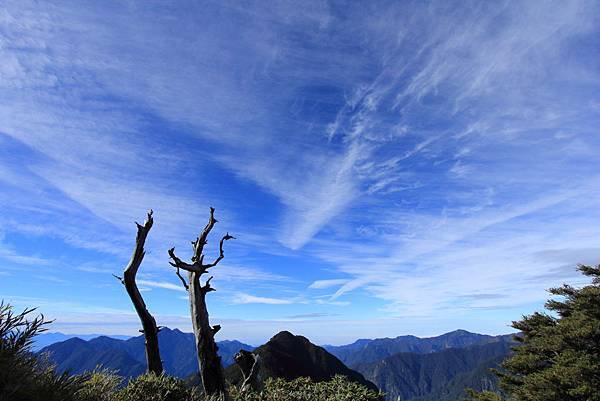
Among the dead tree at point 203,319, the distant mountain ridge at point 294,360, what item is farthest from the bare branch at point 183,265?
the distant mountain ridge at point 294,360

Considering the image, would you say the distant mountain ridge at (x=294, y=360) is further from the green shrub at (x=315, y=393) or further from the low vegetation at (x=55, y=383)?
the low vegetation at (x=55, y=383)

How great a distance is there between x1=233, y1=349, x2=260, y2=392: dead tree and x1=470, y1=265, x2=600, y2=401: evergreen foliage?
22138mm

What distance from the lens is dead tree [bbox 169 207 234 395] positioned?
545 inches

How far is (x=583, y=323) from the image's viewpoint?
2802cm

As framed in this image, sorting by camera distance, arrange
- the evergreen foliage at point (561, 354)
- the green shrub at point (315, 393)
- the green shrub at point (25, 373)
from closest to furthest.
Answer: the green shrub at point (25, 373) → the green shrub at point (315, 393) → the evergreen foliage at point (561, 354)

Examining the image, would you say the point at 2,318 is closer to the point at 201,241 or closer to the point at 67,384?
the point at 67,384

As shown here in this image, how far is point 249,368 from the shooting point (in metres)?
14.4

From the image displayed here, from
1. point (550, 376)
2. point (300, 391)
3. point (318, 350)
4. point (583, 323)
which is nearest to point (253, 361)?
point (300, 391)

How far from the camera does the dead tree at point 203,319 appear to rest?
13852 millimetres

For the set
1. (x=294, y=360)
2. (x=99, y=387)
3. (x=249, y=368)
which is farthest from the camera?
(x=294, y=360)

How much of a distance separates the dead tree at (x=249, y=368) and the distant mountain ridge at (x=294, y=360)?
12881cm

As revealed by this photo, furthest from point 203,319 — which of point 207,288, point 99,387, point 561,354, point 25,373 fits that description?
point 561,354

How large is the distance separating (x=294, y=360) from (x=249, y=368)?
507 ft

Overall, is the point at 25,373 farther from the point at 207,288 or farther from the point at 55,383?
the point at 207,288
